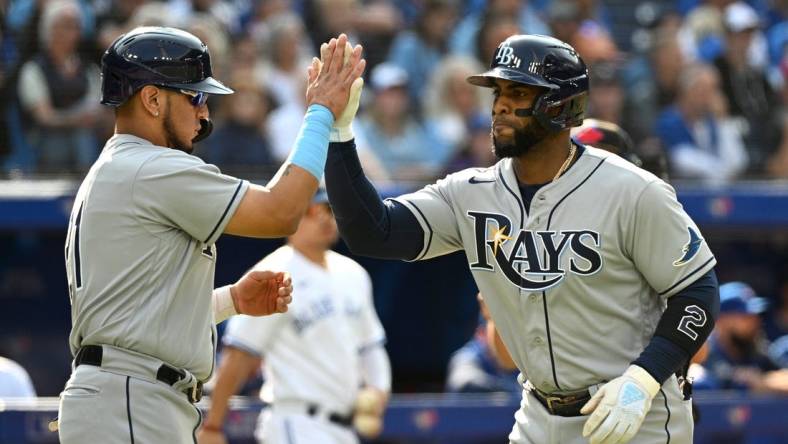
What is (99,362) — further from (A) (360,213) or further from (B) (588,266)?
(B) (588,266)

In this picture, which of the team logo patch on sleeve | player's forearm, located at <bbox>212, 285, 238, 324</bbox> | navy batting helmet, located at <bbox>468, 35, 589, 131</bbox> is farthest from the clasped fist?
the team logo patch on sleeve

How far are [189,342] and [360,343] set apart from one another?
2.95 metres

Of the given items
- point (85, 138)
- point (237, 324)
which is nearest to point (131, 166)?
point (237, 324)

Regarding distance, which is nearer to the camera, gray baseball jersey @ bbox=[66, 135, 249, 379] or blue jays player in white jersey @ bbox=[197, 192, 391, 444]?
gray baseball jersey @ bbox=[66, 135, 249, 379]

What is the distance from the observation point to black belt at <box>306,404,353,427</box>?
6.37 meters

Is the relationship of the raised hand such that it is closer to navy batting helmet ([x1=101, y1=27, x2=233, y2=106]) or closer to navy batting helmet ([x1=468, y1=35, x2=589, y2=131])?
navy batting helmet ([x1=101, y1=27, x2=233, y2=106])

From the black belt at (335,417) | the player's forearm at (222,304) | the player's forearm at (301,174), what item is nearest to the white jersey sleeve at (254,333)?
the black belt at (335,417)

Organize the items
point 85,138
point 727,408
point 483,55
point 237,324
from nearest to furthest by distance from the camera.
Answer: point 237,324 < point 727,408 < point 85,138 < point 483,55

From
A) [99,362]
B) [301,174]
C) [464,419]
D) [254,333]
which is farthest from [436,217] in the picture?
[464,419]

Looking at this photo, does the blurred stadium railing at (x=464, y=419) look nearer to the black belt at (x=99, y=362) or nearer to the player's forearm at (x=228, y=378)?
the player's forearm at (x=228, y=378)

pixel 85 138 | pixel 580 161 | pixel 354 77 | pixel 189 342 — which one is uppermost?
pixel 354 77

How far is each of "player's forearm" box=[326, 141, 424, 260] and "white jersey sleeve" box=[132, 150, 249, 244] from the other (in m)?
0.45

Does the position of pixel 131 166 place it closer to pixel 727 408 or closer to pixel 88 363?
pixel 88 363

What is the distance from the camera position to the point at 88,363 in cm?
373
